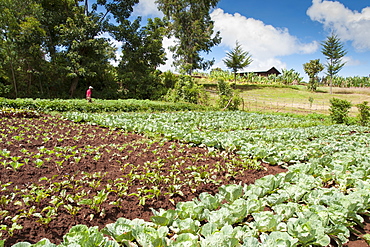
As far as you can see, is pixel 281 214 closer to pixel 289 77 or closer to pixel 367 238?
pixel 367 238

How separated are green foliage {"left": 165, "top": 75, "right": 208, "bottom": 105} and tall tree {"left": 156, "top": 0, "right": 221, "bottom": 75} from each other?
1307 centimetres

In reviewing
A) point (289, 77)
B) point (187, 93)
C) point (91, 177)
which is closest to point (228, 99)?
point (187, 93)

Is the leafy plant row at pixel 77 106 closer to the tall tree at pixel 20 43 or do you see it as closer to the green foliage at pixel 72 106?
the green foliage at pixel 72 106

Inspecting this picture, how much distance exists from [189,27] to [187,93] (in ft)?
64.4

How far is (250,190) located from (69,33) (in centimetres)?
2185

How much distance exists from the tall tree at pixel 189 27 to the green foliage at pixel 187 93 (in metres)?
13.1

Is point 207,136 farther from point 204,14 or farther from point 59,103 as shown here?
point 204,14

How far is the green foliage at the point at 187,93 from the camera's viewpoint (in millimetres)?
21672

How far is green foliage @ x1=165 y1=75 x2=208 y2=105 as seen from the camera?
853 inches

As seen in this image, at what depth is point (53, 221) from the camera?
2541 mm

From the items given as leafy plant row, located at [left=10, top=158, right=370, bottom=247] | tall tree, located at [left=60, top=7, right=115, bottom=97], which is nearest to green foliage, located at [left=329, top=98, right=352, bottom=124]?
leafy plant row, located at [left=10, top=158, right=370, bottom=247]

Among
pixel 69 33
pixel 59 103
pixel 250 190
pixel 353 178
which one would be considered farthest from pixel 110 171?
pixel 69 33

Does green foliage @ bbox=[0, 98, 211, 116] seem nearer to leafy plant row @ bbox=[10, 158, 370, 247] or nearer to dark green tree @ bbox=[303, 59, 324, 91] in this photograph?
leafy plant row @ bbox=[10, 158, 370, 247]

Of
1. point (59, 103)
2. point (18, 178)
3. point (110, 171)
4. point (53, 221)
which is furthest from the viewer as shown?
point (59, 103)
